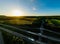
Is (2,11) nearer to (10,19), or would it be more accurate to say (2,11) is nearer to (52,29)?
(10,19)

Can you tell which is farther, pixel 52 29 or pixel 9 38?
pixel 9 38

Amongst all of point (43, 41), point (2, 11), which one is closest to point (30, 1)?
point (2, 11)

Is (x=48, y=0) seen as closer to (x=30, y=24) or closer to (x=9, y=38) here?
(x=30, y=24)

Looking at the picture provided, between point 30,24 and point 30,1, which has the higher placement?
point 30,1

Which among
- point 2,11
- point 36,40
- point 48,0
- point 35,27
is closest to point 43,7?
point 48,0

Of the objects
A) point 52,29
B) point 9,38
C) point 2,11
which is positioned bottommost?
point 9,38

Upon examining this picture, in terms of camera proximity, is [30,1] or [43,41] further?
[30,1]
